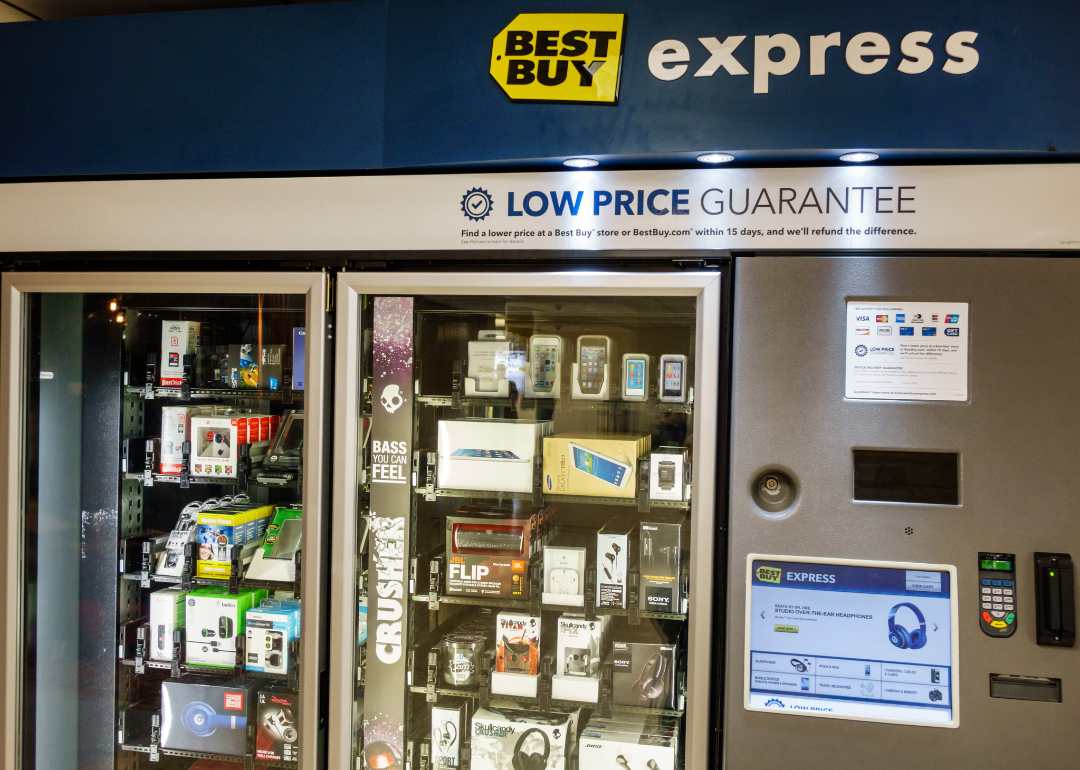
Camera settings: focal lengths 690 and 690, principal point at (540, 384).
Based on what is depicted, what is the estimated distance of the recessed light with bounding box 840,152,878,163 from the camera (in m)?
1.77

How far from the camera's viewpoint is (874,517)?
1.81m

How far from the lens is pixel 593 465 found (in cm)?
219

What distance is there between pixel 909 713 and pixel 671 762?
0.71 meters

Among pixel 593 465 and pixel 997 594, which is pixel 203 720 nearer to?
pixel 593 465

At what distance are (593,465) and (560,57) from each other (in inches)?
46.8

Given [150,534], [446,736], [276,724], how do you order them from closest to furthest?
1. [446,736]
2. [276,724]
3. [150,534]

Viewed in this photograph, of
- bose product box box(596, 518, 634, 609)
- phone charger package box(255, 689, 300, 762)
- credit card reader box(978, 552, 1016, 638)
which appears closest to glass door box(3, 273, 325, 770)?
phone charger package box(255, 689, 300, 762)

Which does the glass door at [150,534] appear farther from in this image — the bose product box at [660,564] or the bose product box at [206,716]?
the bose product box at [660,564]

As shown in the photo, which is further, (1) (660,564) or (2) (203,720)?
(2) (203,720)

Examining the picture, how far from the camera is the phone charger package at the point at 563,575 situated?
224cm

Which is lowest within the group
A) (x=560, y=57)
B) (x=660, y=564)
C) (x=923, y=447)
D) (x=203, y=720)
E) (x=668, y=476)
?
(x=203, y=720)

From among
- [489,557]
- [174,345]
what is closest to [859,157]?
[489,557]

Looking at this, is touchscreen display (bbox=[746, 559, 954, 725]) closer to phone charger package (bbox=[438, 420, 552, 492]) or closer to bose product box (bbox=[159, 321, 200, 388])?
phone charger package (bbox=[438, 420, 552, 492])

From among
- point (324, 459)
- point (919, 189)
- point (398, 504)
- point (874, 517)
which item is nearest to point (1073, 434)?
point (874, 517)
